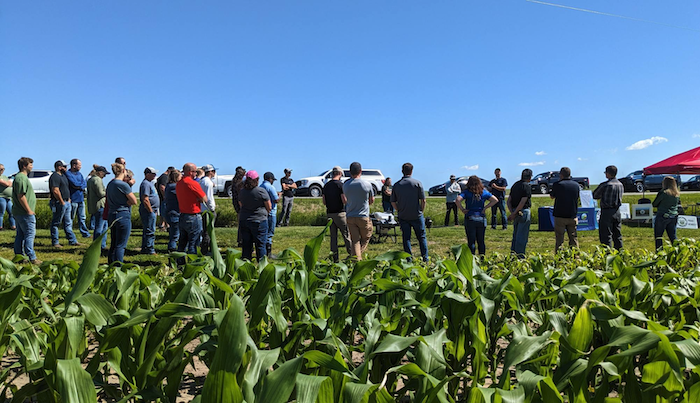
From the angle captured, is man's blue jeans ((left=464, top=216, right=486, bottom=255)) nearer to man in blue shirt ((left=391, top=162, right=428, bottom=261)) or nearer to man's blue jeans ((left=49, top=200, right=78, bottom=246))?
man in blue shirt ((left=391, top=162, right=428, bottom=261))

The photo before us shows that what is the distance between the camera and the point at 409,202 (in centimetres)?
805

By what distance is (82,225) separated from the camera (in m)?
11.5

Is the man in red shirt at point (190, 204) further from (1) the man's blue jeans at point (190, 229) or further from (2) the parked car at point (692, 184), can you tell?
(2) the parked car at point (692, 184)

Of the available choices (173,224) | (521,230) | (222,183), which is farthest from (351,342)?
(222,183)

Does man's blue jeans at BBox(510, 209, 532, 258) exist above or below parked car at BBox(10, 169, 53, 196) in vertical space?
below

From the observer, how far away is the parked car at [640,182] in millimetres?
31625

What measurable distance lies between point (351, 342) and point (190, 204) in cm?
602

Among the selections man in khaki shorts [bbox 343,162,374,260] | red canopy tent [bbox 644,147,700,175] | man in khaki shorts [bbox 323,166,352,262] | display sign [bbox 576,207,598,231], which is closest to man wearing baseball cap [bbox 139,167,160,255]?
man in khaki shorts [bbox 323,166,352,262]

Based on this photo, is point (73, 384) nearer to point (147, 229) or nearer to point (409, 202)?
point (409, 202)

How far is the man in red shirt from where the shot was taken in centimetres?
788

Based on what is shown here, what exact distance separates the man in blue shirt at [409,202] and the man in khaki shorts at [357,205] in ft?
1.77

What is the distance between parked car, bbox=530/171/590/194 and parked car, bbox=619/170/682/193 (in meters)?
2.62

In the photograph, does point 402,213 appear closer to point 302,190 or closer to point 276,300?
point 276,300

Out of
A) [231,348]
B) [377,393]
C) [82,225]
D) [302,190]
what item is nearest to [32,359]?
[231,348]
